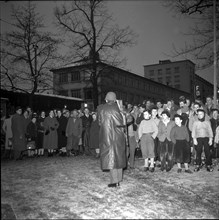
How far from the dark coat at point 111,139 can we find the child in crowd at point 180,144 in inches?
89.3

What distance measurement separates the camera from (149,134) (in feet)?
25.6

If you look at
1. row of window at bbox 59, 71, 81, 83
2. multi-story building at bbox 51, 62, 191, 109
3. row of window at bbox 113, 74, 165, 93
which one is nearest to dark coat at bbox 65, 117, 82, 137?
multi-story building at bbox 51, 62, 191, 109

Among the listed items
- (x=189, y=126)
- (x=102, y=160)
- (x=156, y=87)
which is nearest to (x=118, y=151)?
(x=102, y=160)

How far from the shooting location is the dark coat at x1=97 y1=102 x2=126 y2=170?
5727 mm

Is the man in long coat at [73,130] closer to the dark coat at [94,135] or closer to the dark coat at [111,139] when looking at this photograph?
the dark coat at [94,135]

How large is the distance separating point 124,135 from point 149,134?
1.98 m

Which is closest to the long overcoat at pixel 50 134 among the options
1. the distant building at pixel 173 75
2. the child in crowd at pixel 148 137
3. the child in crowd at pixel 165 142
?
the child in crowd at pixel 148 137

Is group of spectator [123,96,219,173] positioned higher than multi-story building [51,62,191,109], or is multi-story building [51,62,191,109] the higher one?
multi-story building [51,62,191,109]

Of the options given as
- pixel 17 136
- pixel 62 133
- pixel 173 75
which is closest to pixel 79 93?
pixel 173 75

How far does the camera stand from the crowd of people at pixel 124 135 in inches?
227

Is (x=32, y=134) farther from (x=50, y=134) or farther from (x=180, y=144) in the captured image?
(x=180, y=144)

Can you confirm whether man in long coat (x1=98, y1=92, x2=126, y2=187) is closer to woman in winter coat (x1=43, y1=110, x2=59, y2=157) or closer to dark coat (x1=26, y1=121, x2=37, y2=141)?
dark coat (x1=26, y1=121, x2=37, y2=141)

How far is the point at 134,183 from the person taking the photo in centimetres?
614

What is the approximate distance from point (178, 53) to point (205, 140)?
299 inches
